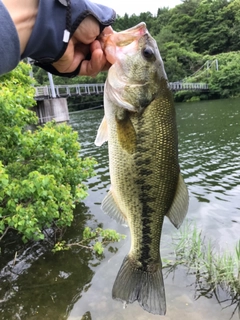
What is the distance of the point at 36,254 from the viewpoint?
272 inches

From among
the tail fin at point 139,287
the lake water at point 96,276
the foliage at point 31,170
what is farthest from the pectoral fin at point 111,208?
the lake water at point 96,276

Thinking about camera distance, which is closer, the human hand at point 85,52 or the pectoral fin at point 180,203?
the human hand at point 85,52

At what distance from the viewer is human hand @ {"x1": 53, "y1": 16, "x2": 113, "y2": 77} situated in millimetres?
1735

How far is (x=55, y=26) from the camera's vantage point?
152cm

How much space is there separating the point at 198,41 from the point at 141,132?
77025mm

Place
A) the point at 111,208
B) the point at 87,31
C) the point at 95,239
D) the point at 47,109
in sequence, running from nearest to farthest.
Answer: the point at 87,31
the point at 111,208
the point at 95,239
the point at 47,109

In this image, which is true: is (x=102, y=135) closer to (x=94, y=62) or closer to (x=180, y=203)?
(x=94, y=62)

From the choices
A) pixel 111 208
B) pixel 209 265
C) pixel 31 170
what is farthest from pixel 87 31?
pixel 209 265

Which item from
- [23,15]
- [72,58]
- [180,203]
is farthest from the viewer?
[180,203]

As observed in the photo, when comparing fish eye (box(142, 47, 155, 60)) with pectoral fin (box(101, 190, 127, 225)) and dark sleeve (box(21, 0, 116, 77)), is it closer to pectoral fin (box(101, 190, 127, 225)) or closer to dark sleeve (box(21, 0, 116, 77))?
dark sleeve (box(21, 0, 116, 77))

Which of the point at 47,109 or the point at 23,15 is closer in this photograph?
the point at 23,15

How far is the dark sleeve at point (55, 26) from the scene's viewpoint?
4.88 ft

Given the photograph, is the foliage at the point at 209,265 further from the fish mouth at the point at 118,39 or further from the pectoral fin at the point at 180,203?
the fish mouth at the point at 118,39

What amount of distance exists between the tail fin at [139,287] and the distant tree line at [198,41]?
165 feet
